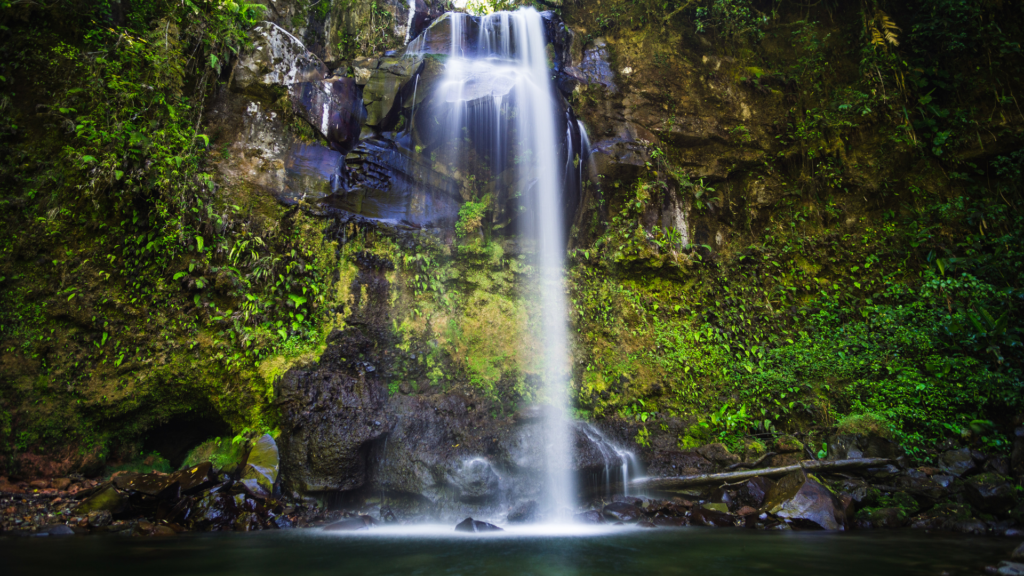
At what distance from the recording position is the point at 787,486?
621cm

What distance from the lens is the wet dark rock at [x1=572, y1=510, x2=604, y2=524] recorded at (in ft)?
21.5

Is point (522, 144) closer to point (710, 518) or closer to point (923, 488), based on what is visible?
point (710, 518)

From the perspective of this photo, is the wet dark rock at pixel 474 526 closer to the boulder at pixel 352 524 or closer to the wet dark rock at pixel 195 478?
the boulder at pixel 352 524

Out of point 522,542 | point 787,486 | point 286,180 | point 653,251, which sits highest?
point 286,180

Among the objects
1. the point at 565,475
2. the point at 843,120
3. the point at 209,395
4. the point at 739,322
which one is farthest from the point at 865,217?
the point at 209,395

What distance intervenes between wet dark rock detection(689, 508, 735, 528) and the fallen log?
0.55 m

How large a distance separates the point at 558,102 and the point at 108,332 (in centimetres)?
934

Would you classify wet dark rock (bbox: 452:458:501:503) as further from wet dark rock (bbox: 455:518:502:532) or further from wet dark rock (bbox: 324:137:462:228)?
wet dark rock (bbox: 324:137:462:228)

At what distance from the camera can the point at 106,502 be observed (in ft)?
18.3

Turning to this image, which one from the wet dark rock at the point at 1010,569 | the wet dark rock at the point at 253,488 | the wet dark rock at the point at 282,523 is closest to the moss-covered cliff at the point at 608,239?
the wet dark rock at the point at 253,488

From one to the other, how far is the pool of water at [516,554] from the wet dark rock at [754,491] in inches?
35.1

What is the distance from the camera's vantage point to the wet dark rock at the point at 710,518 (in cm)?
616

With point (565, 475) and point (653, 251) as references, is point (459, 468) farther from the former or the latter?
point (653, 251)

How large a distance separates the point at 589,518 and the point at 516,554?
2312 millimetres
